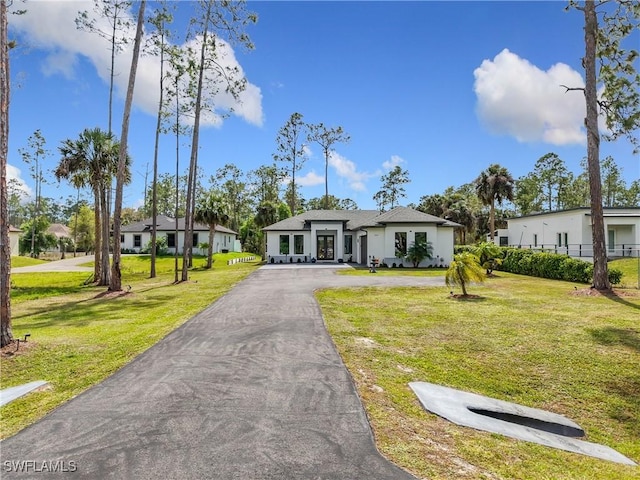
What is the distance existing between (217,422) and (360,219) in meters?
32.8

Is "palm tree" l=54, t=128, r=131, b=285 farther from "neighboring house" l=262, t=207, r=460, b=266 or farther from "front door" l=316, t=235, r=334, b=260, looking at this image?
"front door" l=316, t=235, r=334, b=260

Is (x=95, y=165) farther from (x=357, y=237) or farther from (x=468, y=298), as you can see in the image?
(x=357, y=237)

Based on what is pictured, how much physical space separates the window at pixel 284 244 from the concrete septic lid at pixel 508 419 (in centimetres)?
2796

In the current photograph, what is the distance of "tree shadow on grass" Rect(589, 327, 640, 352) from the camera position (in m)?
7.89

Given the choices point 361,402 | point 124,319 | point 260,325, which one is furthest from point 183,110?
point 361,402

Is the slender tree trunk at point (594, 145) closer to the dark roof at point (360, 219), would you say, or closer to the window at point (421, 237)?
the dark roof at point (360, 219)

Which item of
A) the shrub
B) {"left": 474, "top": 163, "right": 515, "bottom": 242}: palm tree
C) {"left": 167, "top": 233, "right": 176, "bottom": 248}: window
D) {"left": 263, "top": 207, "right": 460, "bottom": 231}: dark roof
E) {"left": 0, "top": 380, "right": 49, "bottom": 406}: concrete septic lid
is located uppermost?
{"left": 474, "top": 163, "right": 515, "bottom": 242}: palm tree

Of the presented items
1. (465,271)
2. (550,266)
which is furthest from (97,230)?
(550,266)

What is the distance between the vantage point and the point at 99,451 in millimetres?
3387

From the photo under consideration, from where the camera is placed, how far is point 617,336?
837 cm

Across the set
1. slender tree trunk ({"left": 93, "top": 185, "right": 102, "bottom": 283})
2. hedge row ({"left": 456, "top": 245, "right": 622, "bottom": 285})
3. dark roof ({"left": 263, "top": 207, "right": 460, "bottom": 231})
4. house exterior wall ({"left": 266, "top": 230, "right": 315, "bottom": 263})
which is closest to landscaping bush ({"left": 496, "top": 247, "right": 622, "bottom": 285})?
hedge row ({"left": 456, "top": 245, "right": 622, "bottom": 285})

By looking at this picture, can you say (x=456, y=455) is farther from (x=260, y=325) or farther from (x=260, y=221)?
(x=260, y=221)

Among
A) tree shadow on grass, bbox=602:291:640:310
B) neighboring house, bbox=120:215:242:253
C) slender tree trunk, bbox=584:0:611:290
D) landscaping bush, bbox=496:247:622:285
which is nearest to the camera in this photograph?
tree shadow on grass, bbox=602:291:640:310

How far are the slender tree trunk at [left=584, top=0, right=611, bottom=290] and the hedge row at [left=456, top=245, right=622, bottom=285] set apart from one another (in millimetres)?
2867
